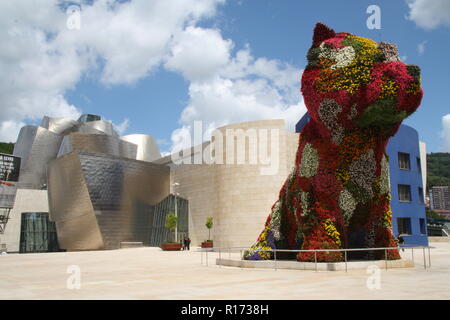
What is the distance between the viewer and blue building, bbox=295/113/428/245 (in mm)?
38656

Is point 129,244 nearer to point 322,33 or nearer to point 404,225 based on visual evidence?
point 404,225

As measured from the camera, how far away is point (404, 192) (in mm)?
39906

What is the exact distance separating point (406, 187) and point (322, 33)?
3065cm

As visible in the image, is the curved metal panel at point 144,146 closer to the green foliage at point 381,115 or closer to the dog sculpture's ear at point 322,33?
the dog sculpture's ear at point 322,33

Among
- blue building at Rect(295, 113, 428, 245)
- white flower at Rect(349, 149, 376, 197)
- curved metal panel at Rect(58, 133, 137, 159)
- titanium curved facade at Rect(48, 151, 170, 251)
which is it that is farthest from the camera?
curved metal panel at Rect(58, 133, 137, 159)

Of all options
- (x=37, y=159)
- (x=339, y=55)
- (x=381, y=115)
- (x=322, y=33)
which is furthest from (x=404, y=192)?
(x=37, y=159)

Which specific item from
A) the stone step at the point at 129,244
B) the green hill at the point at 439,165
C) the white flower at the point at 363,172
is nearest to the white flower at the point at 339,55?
the white flower at the point at 363,172

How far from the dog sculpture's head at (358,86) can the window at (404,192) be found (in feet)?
95.6

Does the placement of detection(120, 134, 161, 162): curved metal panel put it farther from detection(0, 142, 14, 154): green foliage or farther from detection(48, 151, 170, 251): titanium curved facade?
detection(0, 142, 14, 154): green foliage

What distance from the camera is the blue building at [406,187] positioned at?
38656 millimetres

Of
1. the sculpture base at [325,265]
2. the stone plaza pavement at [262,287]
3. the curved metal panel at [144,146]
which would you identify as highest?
the curved metal panel at [144,146]

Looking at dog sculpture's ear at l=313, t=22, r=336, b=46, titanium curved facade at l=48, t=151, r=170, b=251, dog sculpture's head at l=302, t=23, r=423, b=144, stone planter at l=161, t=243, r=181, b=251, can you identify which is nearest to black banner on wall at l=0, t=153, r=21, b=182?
titanium curved facade at l=48, t=151, r=170, b=251

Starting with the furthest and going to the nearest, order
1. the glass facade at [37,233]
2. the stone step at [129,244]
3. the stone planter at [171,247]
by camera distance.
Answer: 1. the glass facade at [37,233]
2. the stone step at [129,244]
3. the stone planter at [171,247]
